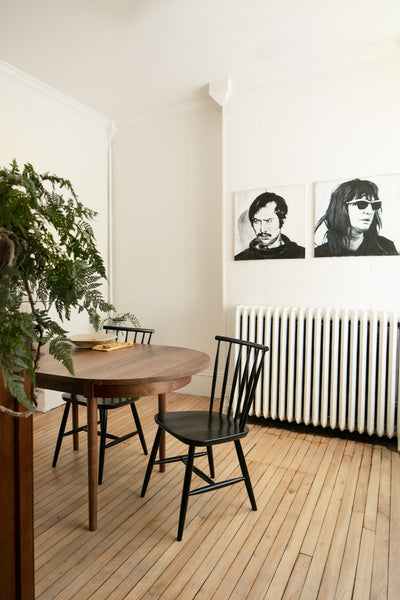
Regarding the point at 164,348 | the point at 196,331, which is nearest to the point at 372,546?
the point at 164,348

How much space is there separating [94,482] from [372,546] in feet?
4.33

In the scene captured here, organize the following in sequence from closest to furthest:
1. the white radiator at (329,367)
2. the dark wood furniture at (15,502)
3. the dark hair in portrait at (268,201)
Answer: the dark wood furniture at (15,502), the white radiator at (329,367), the dark hair in portrait at (268,201)

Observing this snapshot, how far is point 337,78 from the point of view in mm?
3184

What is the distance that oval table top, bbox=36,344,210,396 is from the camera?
70.6 inches

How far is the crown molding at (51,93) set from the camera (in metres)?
3.31

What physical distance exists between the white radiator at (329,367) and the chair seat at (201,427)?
3.66ft

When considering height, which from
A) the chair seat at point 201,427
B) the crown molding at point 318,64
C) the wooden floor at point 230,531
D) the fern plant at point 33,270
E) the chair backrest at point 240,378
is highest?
the crown molding at point 318,64

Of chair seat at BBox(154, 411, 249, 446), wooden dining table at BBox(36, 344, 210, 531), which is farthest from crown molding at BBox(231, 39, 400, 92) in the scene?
chair seat at BBox(154, 411, 249, 446)

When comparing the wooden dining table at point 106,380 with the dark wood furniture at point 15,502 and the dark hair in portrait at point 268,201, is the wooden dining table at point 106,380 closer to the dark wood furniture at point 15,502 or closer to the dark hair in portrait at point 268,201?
the dark wood furniture at point 15,502

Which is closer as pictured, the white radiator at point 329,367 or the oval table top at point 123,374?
the oval table top at point 123,374

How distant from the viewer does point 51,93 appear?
12.1 feet

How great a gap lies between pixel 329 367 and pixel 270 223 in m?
1.33

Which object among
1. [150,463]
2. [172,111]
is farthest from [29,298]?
[172,111]

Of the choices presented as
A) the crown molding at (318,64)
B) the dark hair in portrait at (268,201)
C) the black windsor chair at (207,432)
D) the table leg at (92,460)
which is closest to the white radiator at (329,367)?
the dark hair in portrait at (268,201)
